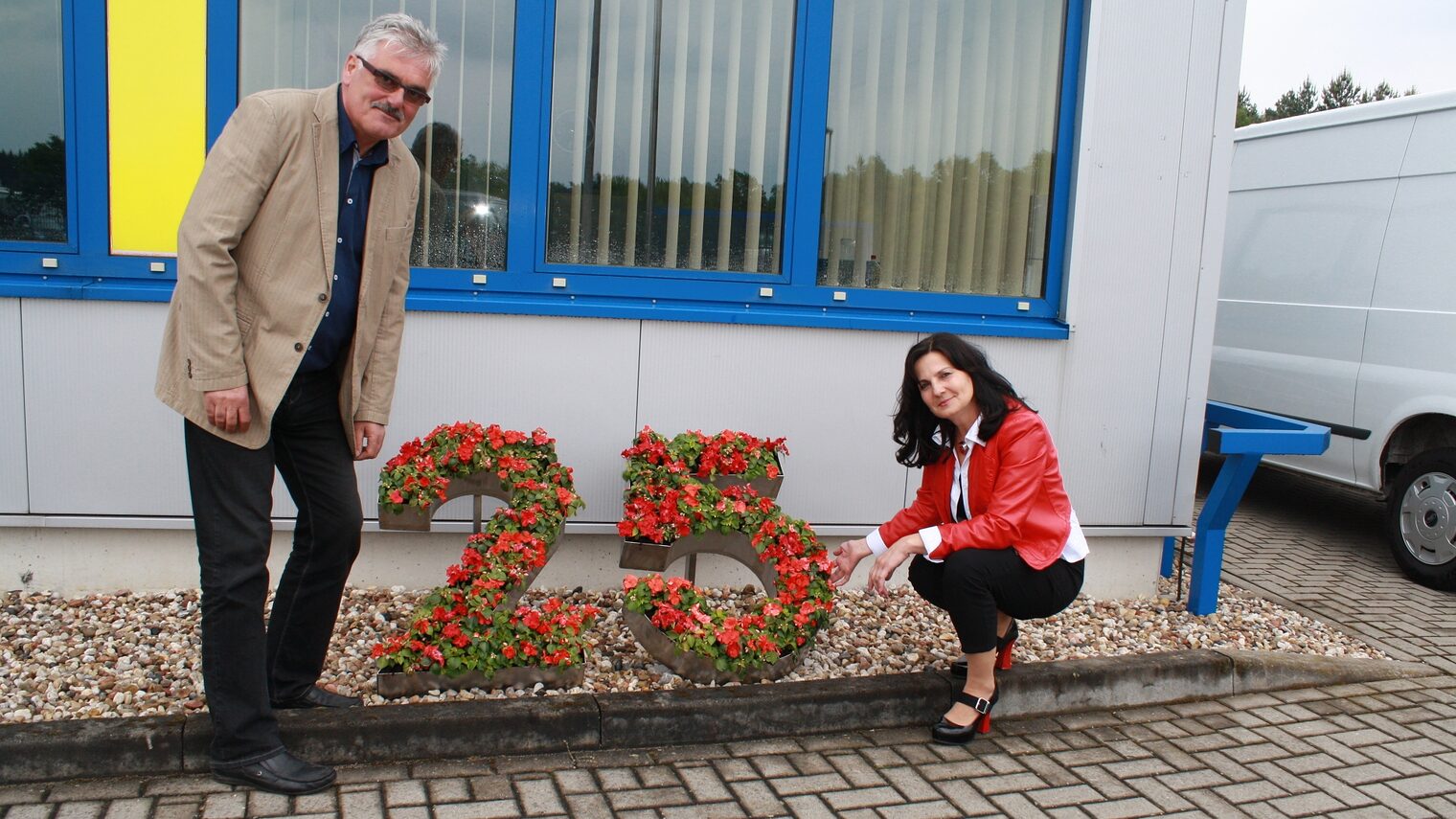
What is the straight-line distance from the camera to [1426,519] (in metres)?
6.61

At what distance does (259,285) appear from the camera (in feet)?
10.0

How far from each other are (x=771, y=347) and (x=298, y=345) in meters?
2.41

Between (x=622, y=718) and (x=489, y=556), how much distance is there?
75cm

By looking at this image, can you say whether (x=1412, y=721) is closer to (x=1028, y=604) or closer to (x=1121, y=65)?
(x=1028, y=604)

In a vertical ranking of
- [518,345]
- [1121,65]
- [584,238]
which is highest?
[1121,65]

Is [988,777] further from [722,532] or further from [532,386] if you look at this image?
[532,386]

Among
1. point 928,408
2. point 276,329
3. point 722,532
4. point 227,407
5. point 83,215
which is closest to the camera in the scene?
point 227,407

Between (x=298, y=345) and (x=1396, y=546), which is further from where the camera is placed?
(x=1396, y=546)

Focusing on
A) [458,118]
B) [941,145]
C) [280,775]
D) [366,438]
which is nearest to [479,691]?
[280,775]

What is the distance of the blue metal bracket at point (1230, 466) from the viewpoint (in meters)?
5.08

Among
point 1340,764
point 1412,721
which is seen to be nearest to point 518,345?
point 1340,764

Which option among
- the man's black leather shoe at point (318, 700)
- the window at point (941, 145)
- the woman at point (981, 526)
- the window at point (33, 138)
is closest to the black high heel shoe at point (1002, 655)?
the woman at point (981, 526)

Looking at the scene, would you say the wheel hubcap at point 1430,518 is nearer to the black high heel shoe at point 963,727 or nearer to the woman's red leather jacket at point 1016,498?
the woman's red leather jacket at point 1016,498

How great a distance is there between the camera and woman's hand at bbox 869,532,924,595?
11.9 feet
